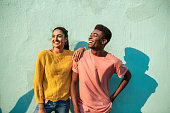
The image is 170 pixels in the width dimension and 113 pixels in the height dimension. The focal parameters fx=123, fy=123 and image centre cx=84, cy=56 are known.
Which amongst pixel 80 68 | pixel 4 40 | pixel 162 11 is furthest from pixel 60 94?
pixel 162 11

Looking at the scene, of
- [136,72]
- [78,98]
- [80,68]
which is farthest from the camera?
[136,72]

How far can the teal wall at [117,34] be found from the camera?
2.10 metres

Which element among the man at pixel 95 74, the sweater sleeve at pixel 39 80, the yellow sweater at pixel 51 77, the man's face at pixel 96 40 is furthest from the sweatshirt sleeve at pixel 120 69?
the sweater sleeve at pixel 39 80

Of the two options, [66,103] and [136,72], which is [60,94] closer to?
[66,103]

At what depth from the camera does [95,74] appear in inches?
63.2

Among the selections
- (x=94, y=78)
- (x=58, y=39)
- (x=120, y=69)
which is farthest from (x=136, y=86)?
(x=58, y=39)

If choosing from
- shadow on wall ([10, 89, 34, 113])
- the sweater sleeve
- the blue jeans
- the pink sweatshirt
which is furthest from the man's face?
shadow on wall ([10, 89, 34, 113])

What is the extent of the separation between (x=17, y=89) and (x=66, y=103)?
102cm

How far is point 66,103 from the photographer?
172 cm

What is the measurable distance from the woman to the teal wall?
1.59 ft

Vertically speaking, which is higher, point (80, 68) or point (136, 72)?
point (80, 68)

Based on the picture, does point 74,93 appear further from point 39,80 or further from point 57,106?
point 39,80

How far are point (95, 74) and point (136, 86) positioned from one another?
94 centimetres

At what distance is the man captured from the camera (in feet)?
5.25
